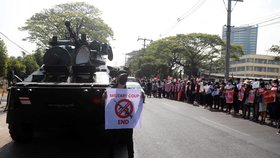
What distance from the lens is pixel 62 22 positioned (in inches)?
1487

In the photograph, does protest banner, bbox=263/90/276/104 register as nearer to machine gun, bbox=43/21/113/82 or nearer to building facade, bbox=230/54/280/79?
machine gun, bbox=43/21/113/82

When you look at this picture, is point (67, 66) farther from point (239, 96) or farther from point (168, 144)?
point (239, 96)

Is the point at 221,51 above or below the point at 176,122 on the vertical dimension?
above

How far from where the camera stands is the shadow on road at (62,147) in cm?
652

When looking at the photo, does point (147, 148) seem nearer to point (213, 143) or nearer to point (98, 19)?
point (213, 143)

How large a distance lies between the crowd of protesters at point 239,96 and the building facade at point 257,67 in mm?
80647

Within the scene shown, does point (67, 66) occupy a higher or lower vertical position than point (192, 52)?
lower

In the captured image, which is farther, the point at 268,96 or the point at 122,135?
the point at 268,96

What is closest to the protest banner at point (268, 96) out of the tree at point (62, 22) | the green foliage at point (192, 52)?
the tree at point (62, 22)

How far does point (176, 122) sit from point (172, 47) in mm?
42605

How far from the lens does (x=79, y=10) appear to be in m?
40.2

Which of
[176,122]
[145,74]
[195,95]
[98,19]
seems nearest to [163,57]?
[145,74]

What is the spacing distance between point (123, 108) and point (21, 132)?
3.17 metres

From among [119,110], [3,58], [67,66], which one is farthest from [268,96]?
[3,58]
